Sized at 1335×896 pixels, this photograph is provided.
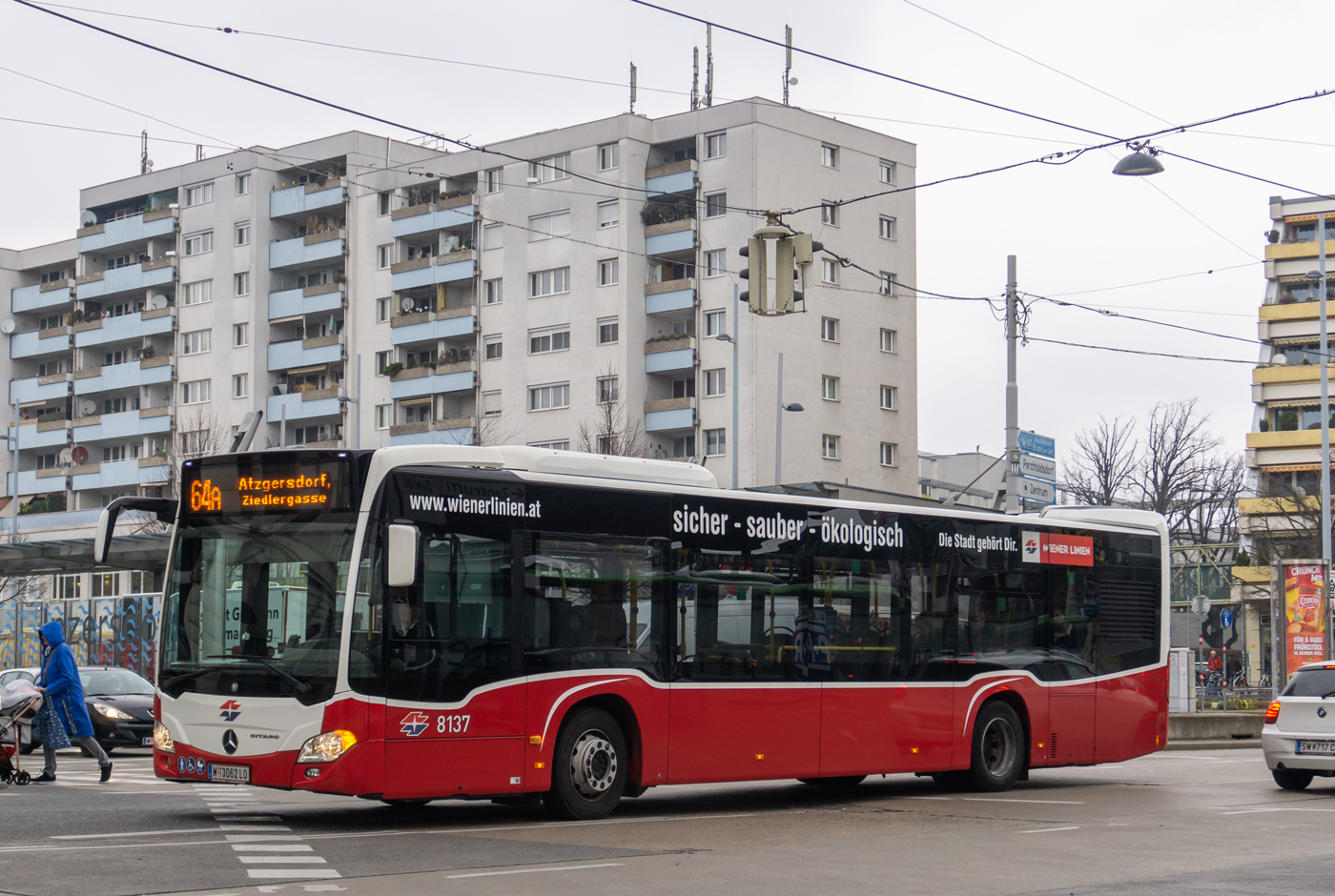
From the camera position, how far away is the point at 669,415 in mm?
64812

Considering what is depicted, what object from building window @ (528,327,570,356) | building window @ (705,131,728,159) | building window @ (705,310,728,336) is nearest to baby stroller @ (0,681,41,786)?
building window @ (705,310,728,336)

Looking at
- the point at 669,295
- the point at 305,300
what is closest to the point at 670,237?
the point at 669,295

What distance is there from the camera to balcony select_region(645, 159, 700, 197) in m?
64.6

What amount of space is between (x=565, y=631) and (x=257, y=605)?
257cm

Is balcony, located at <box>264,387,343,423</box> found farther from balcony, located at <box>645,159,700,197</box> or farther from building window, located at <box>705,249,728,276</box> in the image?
building window, located at <box>705,249,728,276</box>

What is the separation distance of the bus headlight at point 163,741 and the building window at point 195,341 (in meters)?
69.3

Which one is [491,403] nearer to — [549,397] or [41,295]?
[549,397]

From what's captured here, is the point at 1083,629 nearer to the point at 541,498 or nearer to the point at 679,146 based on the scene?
the point at 541,498

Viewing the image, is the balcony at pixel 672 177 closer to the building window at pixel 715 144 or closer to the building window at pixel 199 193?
the building window at pixel 715 144

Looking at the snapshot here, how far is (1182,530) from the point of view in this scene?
265 ft

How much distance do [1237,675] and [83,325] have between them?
58.8 metres

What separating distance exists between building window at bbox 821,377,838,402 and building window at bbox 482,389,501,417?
1350cm

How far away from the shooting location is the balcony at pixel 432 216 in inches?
2761

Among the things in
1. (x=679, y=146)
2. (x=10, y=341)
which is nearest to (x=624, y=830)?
(x=679, y=146)
